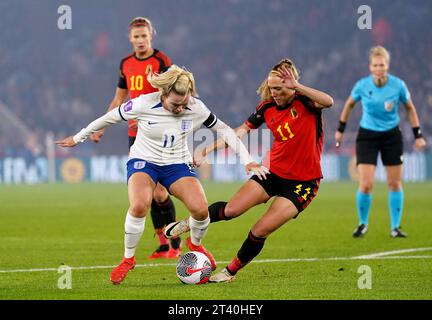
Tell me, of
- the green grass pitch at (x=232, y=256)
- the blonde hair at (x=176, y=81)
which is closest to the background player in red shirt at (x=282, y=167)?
the green grass pitch at (x=232, y=256)

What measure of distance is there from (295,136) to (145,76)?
2.55 m

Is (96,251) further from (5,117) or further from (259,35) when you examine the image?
(259,35)

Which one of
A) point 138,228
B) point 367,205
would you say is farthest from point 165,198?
point 367,205

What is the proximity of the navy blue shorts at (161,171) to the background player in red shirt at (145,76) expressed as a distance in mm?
1868

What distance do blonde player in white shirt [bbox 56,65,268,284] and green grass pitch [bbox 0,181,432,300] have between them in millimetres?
546

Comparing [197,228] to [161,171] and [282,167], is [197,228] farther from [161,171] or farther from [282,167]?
[282,167]

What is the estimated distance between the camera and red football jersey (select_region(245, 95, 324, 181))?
25.6ft

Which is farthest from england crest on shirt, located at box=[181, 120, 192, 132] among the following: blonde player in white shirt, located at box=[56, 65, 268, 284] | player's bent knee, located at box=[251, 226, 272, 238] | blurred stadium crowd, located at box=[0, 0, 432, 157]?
blurred stadium crowd, located at box=[0, 0, 432, 157]

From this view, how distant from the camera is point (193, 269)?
7.38 metres

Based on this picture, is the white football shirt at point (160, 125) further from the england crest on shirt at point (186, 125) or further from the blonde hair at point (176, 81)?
the blonde hair at point (176, 81)

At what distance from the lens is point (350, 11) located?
40.0 m

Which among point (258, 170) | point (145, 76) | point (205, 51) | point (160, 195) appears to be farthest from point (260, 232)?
point (205, 51)

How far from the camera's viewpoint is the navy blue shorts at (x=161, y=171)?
25.6 ft

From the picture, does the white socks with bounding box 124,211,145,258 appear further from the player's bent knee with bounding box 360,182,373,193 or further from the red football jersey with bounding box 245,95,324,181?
the player's bent knee with bounding box 360,182,373,193
